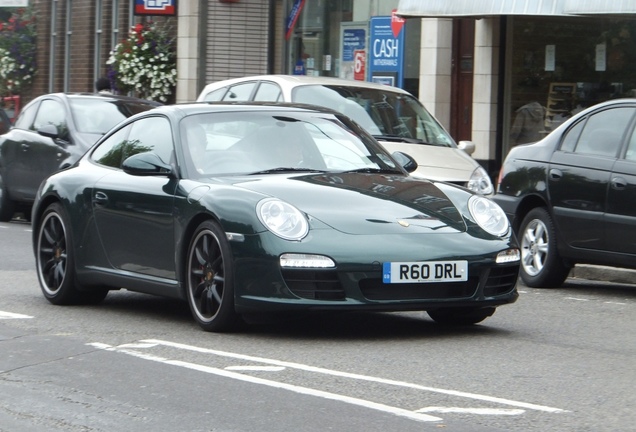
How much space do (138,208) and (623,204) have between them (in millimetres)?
3939

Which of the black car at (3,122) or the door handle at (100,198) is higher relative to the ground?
the black car at (3,122)

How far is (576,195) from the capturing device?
11.3m

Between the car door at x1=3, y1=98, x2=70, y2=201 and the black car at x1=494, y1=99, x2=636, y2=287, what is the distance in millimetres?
6465

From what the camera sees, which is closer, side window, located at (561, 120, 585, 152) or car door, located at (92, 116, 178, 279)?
car door, located at (92, 116, 178, 279)

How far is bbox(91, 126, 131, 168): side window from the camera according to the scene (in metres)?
9.57

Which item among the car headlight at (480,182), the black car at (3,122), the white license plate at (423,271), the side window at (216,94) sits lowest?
the white license plate at (423,271)

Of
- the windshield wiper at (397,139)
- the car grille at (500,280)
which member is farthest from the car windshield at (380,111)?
the car grille at (500,280)

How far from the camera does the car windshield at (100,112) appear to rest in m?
16.8

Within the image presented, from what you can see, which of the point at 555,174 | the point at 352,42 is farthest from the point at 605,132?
the point at 352,42

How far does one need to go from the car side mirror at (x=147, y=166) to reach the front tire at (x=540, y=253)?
4.03m

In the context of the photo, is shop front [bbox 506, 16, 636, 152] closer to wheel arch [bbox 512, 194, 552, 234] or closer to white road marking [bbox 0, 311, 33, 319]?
wheel arch [bbox 512, 194, 552, 234]

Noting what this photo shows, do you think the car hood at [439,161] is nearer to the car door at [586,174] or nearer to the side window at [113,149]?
the car door at [586,174]

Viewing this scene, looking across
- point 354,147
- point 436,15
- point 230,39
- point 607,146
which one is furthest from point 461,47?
point 354,147

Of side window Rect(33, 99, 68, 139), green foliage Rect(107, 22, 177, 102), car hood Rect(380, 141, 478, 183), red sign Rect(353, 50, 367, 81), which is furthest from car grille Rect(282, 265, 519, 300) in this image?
green foliage Rect(107, 22, 177, 102)
